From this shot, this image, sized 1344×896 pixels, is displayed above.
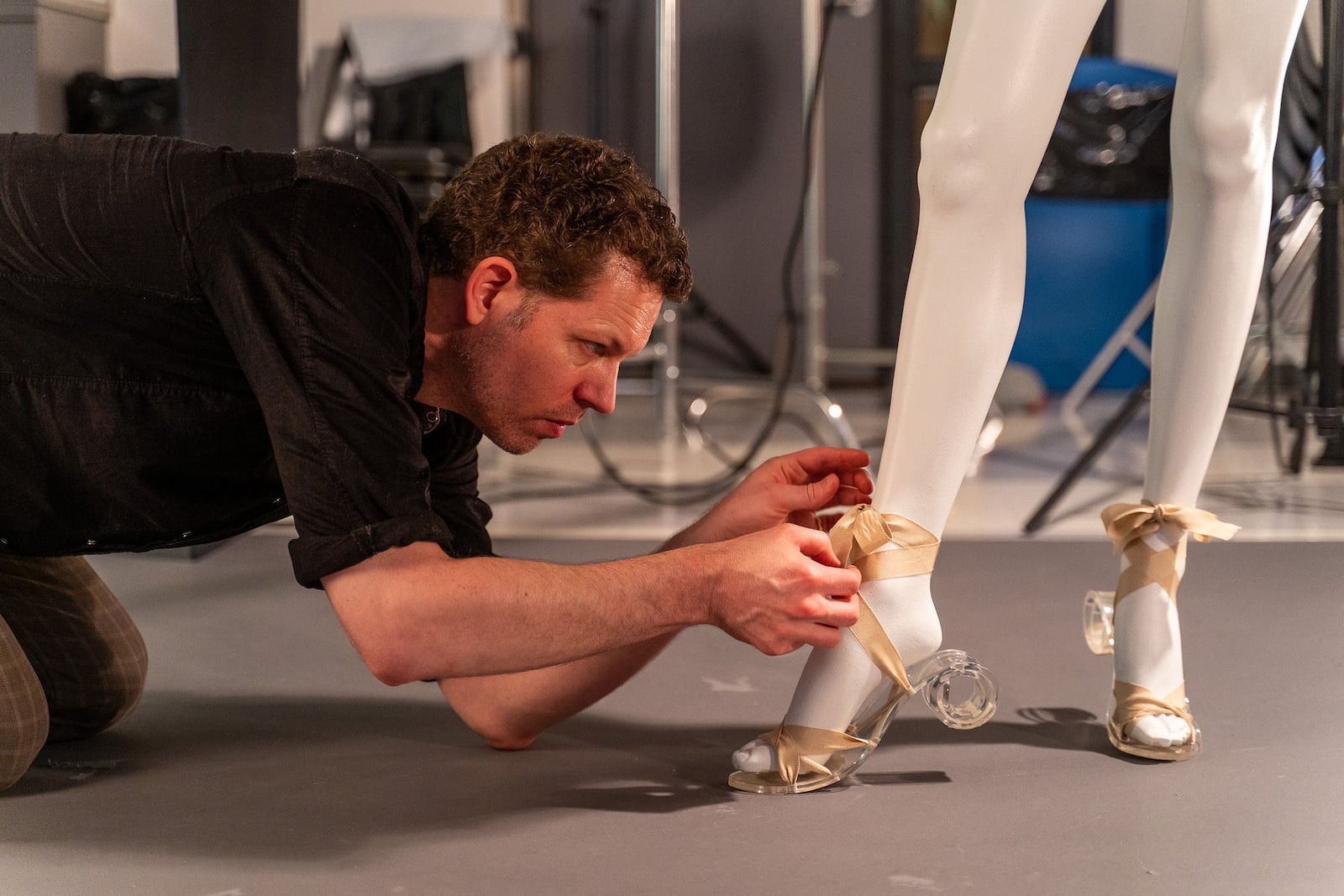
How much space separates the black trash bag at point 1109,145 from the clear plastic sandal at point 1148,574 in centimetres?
256

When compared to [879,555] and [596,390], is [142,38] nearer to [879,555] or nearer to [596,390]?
[596,390]

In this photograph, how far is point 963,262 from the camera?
3.39 feet

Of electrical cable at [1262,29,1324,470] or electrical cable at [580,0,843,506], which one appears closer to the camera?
electrical cable at [1262,29,1324,470]

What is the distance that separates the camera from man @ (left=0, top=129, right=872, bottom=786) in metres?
0.89

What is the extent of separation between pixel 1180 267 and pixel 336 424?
76 centimetres

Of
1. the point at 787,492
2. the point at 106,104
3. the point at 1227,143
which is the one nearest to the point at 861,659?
the point at 787,492

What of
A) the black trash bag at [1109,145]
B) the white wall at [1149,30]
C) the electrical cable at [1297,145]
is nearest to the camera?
the electrical cable at [1297,145]

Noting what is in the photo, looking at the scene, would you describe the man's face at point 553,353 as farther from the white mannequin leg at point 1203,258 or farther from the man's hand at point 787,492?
the white mannequin leg at point 1203,258

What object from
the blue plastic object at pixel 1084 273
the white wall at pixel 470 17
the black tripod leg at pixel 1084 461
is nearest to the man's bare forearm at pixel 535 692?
the black tripod leg at pixel 1084 461

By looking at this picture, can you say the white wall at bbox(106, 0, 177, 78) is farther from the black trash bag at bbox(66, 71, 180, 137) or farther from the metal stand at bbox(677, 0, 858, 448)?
the metal stand at bbox(677, 0, 858, 448)

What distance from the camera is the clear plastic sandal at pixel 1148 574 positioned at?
1.15m

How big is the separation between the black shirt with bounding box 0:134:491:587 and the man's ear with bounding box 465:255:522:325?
0.04 metres

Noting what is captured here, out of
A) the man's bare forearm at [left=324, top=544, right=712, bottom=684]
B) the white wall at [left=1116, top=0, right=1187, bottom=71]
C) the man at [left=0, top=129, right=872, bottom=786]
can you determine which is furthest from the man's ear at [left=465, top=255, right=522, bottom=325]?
the white wall at [left=1116, top=0, right=1187, bottom=71]

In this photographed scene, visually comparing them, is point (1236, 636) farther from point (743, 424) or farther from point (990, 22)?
point (743, 424)
